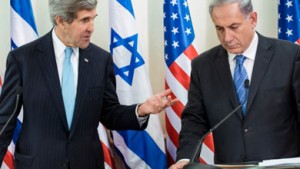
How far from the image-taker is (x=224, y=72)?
1902 mm

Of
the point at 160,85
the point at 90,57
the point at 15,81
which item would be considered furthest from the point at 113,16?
the point at 15,81

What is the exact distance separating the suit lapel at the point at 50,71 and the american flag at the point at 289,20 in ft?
6.08

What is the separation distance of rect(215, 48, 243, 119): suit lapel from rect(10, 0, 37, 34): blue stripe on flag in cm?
157

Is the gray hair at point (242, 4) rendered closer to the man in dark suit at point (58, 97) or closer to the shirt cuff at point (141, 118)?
the man in dark suit at point (58, 97)

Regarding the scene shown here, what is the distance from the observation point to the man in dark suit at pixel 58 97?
76.3 inches

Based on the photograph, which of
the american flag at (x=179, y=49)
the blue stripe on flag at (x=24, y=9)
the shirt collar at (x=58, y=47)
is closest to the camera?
the shirt collar at (x=58, y=47)

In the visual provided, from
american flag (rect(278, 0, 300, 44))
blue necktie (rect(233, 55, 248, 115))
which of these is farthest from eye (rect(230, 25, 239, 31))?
american flag (rect(278, 0, 300, 44))

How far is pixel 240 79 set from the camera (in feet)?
6.08

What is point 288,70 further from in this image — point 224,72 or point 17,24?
point 17,24

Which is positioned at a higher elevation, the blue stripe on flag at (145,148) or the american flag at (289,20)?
the american flag at (289,20)

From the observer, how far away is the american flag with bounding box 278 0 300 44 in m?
3.06

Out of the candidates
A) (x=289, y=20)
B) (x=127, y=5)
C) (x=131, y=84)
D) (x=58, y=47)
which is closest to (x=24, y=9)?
(x=127, y=5)

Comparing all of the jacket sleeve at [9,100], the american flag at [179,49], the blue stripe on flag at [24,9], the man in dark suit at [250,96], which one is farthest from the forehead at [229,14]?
the blue stripe on flag at [24,9]

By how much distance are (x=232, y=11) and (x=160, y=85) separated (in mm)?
1756
